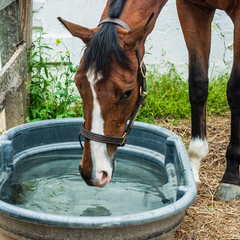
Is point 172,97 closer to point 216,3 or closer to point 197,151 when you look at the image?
point 197,151

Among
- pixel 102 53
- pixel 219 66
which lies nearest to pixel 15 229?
pixel 102 53

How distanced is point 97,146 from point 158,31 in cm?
269

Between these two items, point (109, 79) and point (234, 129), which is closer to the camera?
point (109, 79)

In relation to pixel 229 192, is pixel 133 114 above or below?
above

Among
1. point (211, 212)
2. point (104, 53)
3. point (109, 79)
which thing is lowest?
point (211, 212)

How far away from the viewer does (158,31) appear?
146 inches

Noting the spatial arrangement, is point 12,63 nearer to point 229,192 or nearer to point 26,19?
point 26,19

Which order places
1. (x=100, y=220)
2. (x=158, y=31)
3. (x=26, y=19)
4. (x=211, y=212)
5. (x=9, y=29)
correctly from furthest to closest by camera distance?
(x=158, y=31) < (x=26, y=19) < (x=9, y=29) < (x=211, y=212) < (x=100, y=220)

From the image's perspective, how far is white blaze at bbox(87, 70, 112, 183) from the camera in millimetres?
1307

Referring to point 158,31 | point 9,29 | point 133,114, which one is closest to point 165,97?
point 158,31

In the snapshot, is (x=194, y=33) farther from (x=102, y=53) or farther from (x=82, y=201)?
(x=82, y=201)

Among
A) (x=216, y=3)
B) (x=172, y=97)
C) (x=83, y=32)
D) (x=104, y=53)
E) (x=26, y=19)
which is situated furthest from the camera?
(x=172, y=97)

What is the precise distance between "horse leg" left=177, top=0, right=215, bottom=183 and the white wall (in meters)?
1.22

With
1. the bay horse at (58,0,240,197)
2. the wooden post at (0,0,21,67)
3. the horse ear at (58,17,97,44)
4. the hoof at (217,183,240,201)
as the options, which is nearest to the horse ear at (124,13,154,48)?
the bay horse at (58,0,240,197)
